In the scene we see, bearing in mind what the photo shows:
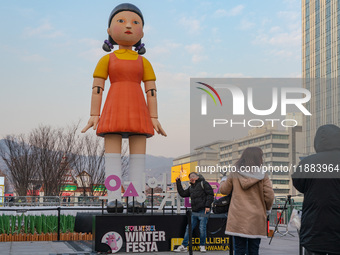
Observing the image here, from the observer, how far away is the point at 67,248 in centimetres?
1183

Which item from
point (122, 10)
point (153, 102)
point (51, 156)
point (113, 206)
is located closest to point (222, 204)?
point (113, 206)

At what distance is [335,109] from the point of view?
3248 inches

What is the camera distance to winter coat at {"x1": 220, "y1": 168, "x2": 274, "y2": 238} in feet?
20.0

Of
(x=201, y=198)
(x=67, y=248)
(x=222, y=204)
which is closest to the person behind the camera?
(x=222, y=204)

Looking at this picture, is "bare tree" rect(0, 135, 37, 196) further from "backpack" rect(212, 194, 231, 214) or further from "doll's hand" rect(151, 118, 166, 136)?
"backpack" rect(212, 194, 231, 214)

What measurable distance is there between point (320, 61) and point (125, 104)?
280 feet

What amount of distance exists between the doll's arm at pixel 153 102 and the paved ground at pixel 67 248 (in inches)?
135

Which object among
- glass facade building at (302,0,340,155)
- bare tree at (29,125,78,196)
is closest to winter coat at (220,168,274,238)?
bare tree at (29,125,78,196)

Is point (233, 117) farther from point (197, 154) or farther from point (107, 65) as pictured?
point (107, 65)

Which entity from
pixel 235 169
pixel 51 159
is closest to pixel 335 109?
pixel 51 159

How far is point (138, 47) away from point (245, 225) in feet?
27.4

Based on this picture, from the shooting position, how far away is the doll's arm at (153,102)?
43.0 feet

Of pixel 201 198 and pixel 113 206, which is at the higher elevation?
pixel 201 198

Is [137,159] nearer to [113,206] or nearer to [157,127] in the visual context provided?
[157,127]
